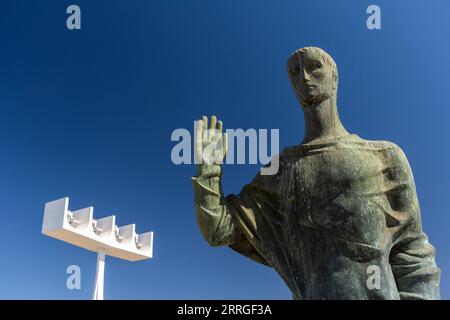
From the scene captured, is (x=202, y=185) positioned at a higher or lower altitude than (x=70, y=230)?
lower

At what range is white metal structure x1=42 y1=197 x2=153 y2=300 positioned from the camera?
27.2 m

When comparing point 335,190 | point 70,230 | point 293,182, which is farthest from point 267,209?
point 70,230

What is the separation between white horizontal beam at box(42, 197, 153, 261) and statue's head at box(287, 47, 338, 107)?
79.3 feet

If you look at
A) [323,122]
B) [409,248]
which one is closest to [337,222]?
[409,248]

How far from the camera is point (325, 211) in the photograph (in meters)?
4.47

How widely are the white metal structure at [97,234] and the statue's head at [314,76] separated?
24.2 metres

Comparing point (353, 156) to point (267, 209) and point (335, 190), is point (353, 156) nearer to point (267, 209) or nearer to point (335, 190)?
point (335, 190)

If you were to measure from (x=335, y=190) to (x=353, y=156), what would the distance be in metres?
0.38

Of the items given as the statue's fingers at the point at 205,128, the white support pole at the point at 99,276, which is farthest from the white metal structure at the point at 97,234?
the statue's fingers at the point at 205,128

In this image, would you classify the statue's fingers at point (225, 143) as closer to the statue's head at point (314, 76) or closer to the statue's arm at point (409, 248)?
the statue's head at point (314, 76)

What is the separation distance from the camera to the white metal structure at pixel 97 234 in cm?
2725

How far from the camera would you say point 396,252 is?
452 centimetres

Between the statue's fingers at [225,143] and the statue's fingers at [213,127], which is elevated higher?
the statue's fingers at [213,127]
